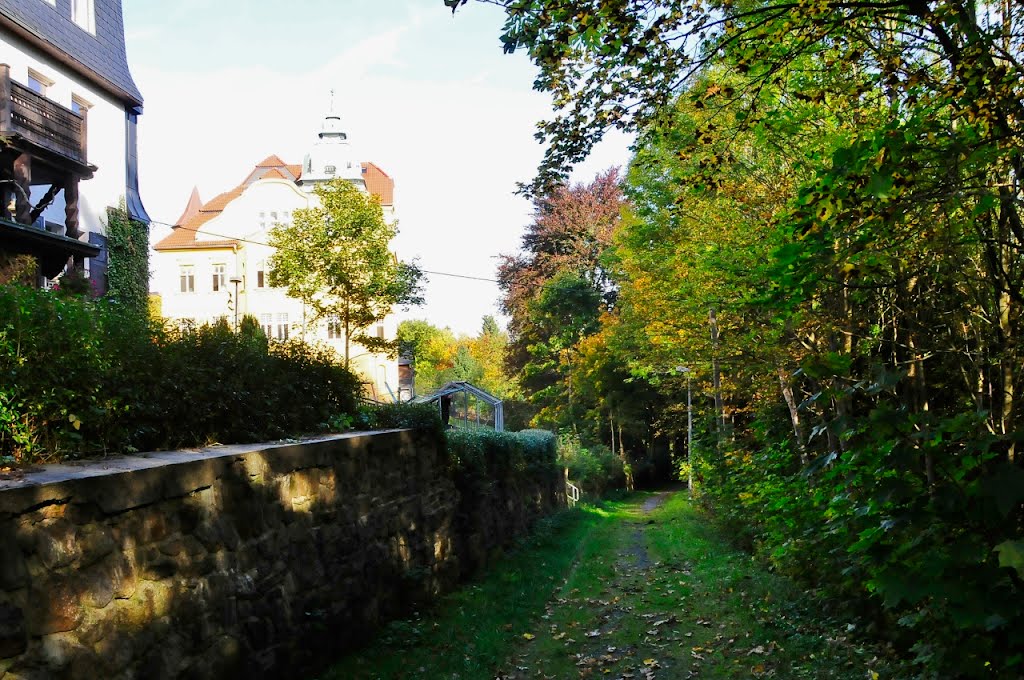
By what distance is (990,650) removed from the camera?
3695mm

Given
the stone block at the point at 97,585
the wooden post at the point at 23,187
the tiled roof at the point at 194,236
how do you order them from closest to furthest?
the stone block at the point at 97,585 < the wooden post at the point at 23,187 < the tiled roof at the point at 194,236

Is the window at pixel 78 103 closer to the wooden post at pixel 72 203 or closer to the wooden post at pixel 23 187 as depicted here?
the wooden post at pixel 72 203

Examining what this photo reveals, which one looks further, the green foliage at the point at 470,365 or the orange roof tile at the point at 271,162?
the green foliage at the point at 470,365

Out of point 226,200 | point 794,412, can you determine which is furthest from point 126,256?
point 226,200

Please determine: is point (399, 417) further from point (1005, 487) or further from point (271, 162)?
point (271, 162)

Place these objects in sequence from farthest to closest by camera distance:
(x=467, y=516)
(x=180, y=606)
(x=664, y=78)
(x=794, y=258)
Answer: (x=467, y=516) < (x=664, y=78) < (x=180, y=606) < (x=794, y=258)

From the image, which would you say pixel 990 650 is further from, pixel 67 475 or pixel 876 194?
pixel 67 475

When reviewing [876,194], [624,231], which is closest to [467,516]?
[624,231]

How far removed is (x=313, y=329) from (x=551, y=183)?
18.7 metres

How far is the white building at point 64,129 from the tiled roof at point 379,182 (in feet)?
83.3

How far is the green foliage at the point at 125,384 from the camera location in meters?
4.93

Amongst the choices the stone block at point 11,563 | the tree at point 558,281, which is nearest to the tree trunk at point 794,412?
the stone block at point 11,563

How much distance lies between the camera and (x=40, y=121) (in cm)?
1551

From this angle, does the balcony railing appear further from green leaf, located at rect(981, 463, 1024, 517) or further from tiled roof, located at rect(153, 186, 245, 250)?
tiled roof, located at rect(153, 186, 245, 250)
